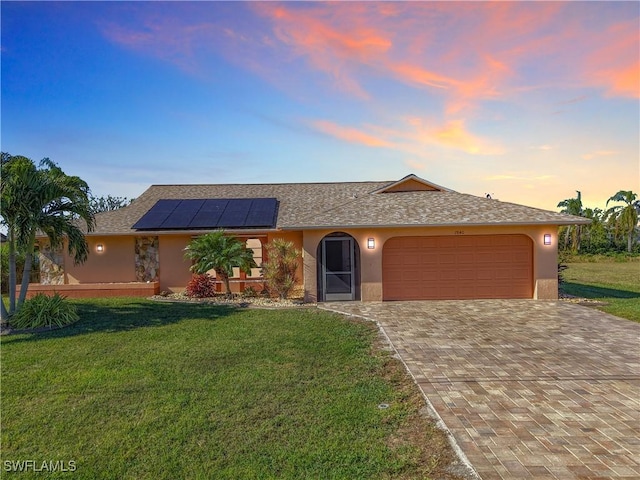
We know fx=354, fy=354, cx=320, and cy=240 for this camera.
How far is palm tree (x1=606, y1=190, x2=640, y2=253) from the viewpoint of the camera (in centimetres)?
3625

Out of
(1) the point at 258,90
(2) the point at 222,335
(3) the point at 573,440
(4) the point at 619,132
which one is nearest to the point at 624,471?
(3) the point at 573,440

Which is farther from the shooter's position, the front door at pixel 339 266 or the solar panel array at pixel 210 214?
the solar panel array at pixel 210 214

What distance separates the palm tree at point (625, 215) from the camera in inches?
1427

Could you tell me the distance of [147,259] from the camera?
15.9 m

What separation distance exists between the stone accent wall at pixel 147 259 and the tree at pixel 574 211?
38693 millimetres

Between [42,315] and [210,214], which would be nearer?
[42,315]

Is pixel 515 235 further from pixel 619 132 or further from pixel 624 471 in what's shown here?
pixel 624 471

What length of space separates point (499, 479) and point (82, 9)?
51.9 feet

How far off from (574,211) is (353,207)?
37589mm

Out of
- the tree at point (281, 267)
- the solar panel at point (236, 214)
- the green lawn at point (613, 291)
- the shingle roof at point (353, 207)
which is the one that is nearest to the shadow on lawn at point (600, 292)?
the green lawn at point (613, 291)

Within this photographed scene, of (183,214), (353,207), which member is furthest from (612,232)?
(183,214)

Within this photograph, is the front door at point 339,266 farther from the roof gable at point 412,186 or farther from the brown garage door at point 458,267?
the roof gable at point 412,186

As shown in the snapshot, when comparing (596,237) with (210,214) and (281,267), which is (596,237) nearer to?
(281,267)

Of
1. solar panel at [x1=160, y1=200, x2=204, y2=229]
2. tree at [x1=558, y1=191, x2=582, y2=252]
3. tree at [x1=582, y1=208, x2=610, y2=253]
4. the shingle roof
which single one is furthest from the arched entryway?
tree at [x1=582, y1=208, x2=610, y2=253]
